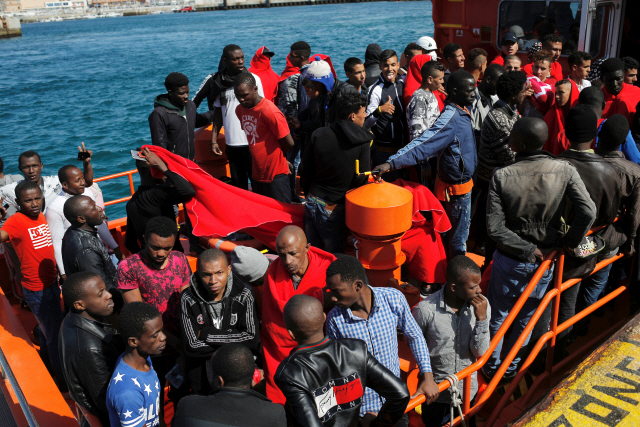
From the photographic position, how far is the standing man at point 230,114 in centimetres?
622

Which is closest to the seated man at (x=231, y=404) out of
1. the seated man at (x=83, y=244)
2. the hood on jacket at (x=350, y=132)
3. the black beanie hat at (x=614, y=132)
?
the seated man at (x=83, y=244)

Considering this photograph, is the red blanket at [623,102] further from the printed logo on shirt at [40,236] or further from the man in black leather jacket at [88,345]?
the printed logo on shirt at [40,236]

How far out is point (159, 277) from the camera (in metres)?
4.02

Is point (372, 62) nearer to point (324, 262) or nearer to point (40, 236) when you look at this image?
point (324, 262)

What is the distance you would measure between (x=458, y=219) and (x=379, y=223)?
3.75ft

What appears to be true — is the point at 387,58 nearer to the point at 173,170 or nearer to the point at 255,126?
the point at 255,126

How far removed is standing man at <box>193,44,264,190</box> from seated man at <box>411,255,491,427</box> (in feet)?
11.4

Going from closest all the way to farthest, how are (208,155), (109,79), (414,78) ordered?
(414,78), (208,155), (109,79)

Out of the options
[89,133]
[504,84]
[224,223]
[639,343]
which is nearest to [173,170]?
[224,223]

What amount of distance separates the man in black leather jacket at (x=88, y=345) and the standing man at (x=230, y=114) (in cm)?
305

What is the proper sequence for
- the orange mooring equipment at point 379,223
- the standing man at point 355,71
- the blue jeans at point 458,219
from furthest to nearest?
the standing man at point 355,71 → the blue jeans at point 458,219 → the orange mooring equipment at point 379,223

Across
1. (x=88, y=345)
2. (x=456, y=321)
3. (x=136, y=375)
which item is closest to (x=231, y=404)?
(x=136, y=375)

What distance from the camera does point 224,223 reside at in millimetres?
5195

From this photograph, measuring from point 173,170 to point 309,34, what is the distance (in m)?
56.5
